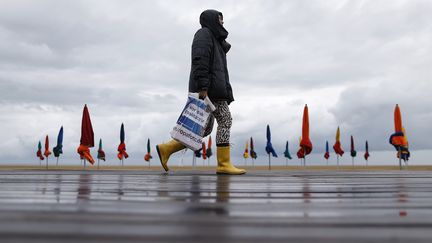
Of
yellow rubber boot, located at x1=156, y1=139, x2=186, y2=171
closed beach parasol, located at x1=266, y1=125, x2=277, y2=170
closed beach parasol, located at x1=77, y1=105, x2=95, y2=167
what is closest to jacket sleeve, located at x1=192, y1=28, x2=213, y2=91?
yellow rubber boot, located at x1=156, y1=139, x2=186, y2=171

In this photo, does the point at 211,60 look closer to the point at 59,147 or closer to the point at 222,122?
the point at 222,122

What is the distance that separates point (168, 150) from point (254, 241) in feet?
17.3

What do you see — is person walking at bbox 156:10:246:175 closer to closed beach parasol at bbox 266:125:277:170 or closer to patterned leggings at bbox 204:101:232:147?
patterned leggings at bbox 204:101:232:147

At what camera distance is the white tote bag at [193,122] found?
5453 millimetres

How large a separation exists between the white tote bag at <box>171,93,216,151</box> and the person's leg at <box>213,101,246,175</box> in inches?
8.4

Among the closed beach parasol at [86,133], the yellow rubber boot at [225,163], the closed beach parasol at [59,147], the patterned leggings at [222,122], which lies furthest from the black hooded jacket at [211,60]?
the closed beach parasol at [59,147]

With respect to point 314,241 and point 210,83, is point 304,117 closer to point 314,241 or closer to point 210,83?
point 210,83

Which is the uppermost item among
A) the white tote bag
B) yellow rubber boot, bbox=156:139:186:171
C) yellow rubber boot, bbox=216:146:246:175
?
the white tote bag

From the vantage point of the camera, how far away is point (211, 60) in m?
5.70

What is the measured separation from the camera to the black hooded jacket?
543 cm

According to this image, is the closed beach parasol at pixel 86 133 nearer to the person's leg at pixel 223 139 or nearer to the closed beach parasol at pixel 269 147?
the person's leg at pixel 223 139

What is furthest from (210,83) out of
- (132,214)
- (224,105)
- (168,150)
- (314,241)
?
(314,241)

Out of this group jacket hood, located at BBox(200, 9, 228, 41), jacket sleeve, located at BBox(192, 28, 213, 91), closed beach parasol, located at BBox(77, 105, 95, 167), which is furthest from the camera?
closed beach parasol, located at BBox(77, 105, 95, 167)

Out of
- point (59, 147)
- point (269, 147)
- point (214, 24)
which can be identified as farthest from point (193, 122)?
point (59, 147)
